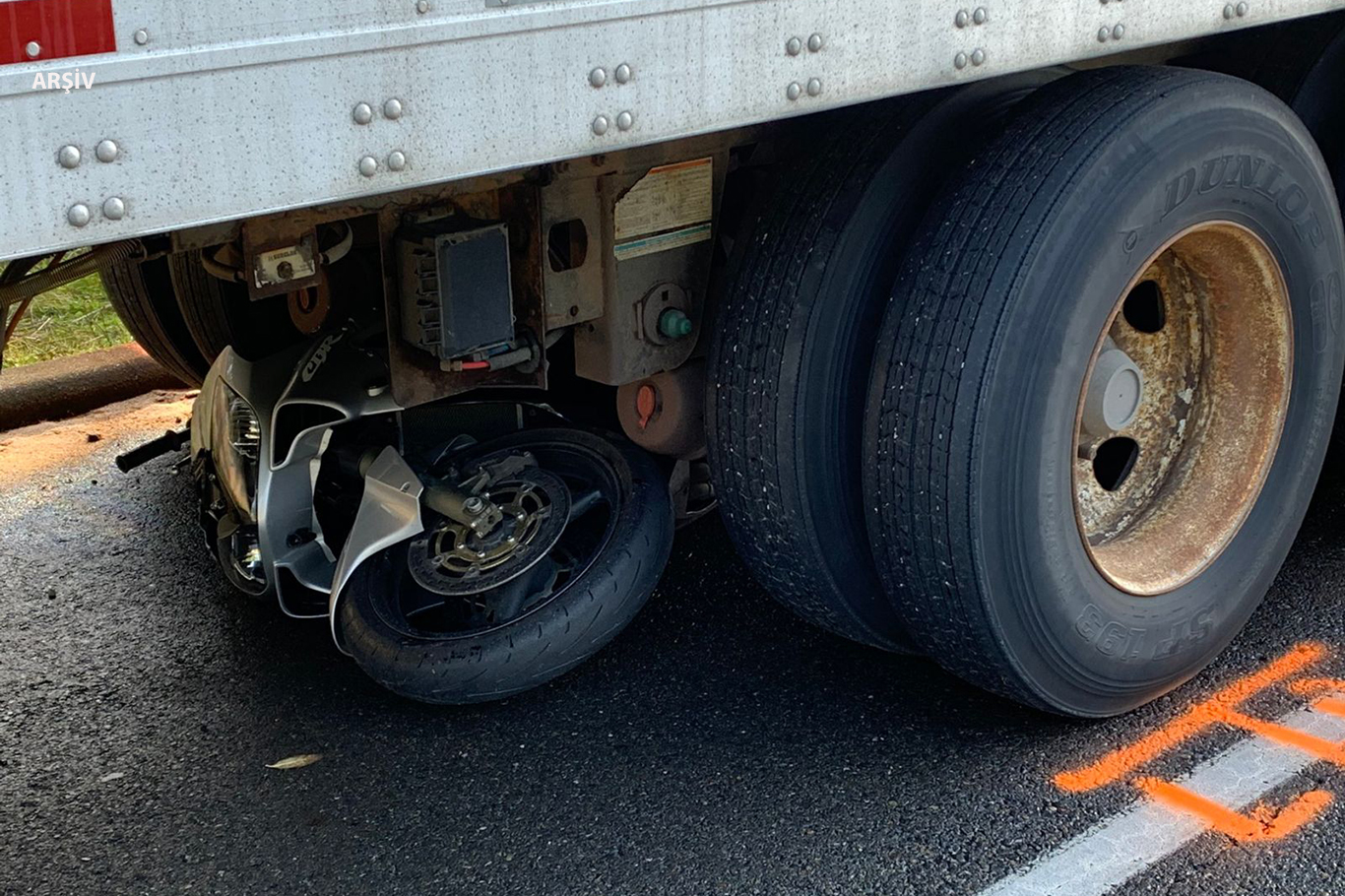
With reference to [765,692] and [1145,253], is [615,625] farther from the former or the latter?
[1145,253]

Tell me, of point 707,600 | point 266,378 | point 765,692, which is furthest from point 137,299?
point 765,692

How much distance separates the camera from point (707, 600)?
10.7 ft

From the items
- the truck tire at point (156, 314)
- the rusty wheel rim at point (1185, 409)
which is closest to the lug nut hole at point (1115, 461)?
the rusty wheel rim at point (1185, 409)

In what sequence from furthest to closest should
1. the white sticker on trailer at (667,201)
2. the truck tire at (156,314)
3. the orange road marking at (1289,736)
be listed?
the truck tire at (156,314)
the orange road marking at (1289,736)
the white sticker on trailer at (667,201)

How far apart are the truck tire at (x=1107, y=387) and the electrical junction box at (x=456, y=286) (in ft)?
2.04

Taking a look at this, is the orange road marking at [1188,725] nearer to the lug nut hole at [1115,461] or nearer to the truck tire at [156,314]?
the lug nut hole at [1115,461]

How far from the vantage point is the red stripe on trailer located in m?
1.33

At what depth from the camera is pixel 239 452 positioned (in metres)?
3.14

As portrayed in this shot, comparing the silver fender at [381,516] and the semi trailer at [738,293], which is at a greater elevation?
the semi trailer at [738,293]

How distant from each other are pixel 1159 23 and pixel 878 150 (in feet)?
1.54

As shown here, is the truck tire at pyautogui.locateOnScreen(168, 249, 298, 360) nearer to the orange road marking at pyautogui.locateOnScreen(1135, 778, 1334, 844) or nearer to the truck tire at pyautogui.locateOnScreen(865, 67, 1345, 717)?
the truck tire at pyautogui.locateOnScreen(865, 67, 1345, 717)

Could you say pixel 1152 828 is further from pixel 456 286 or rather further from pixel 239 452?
pixel 239 452

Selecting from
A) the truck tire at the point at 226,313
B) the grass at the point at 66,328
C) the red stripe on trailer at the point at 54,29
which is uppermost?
the red stripe on trailer at the point at 54,29

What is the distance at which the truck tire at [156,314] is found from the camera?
3777 millimetres
